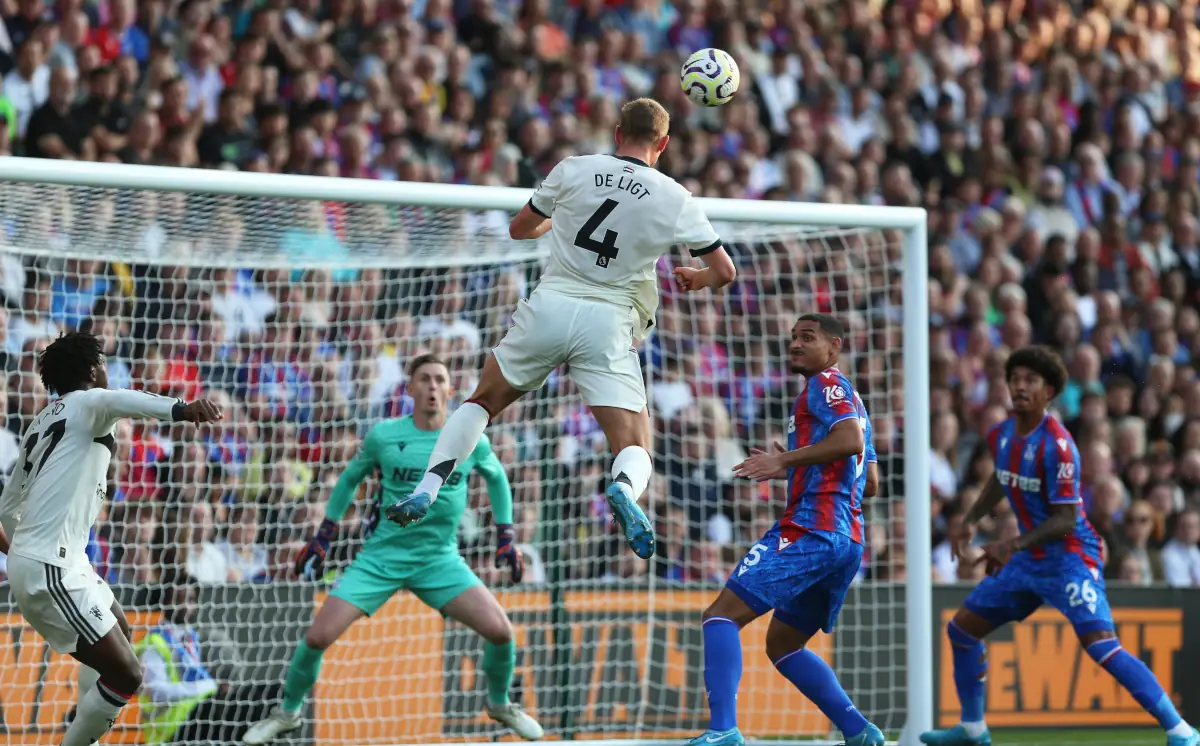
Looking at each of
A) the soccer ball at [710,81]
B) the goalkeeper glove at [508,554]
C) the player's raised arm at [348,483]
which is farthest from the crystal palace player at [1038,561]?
the player's raised arm at [348,483]

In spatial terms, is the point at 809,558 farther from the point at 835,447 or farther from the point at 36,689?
the point at 36,689

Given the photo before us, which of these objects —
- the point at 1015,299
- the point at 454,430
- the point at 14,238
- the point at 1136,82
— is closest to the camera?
the point at 454,430

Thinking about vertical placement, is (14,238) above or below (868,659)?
above

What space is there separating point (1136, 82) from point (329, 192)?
35.4 ft

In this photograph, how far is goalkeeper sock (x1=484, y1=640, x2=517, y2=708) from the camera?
8.41 meters

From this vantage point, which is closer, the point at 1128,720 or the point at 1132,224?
the point at 1128,720

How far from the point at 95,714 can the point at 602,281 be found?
2914mm

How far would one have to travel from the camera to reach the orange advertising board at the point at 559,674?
948 cm

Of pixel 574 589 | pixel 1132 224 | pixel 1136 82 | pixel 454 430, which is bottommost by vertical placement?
pixel 574 589

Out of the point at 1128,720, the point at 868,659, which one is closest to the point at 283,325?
the point at 868,659

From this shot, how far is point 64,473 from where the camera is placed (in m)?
6.61

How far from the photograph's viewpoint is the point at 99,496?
6789 mm

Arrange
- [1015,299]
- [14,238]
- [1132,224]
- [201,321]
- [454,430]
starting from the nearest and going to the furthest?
[454,430]
[14,238]
[201,321]
[1015,299]
[1132,224]

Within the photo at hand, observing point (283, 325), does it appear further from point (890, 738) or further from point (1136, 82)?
point (1136, 82)
